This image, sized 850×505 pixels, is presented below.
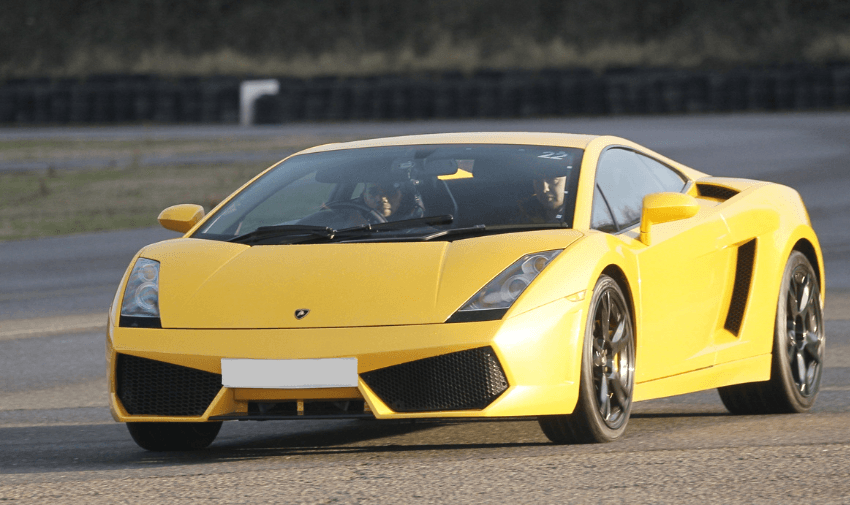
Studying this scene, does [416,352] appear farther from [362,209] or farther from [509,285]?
[362,209]

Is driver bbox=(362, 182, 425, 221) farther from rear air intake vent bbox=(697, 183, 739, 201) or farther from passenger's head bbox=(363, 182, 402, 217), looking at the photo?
rear air intake vent bbox=(697, 183, 739, 201)

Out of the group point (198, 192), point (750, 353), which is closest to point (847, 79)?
point (198, 192)

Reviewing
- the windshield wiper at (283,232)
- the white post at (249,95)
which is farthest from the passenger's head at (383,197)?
the white post at (249,95)

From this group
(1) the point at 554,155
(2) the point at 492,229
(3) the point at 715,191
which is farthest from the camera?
(3) the point at 715,191

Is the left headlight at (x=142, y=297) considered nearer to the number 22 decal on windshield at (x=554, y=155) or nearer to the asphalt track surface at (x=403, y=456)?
the asphalt track surface at (x=403, y=456)

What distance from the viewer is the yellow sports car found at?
491 cm

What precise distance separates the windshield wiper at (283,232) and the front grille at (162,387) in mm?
691

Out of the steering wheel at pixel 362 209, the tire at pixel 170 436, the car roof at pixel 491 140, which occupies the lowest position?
the tire at pixel 170 436

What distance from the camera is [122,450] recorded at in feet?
18.5

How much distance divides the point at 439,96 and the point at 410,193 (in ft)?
101

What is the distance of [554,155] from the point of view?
6023 millimetres

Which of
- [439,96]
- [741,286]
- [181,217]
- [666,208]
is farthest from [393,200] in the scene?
[439,96]

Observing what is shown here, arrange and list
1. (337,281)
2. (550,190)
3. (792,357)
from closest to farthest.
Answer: (337,281) < (550,190) < (792,357)

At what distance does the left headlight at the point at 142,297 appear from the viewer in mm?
5230
